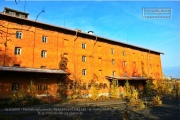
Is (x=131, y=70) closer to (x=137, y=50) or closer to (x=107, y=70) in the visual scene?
(x=137, y=50)

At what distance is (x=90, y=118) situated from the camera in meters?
14.2

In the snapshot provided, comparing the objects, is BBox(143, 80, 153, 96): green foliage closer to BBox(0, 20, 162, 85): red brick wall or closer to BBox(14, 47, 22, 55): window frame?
BBox(0, 20, 162, 85): red brick wall

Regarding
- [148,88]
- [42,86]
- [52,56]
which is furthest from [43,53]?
[148,88]

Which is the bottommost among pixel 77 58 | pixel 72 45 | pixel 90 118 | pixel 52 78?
pixel 90 118

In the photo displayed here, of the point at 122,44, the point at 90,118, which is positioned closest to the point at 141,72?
the point at 122,44

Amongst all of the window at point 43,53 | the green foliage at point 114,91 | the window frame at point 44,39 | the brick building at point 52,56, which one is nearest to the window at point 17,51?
the brick building at point 52,56

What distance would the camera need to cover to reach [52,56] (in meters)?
28.4

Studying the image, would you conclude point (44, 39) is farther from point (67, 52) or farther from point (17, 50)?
point (17, 50)

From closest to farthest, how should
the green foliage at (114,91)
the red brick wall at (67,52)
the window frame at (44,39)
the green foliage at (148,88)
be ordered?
the red brick wall at (67,52), the window frame at (44,39), the green foliage at (114,91), the green foliage at (148,88)

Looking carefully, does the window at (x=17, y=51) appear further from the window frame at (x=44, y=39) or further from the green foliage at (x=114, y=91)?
the green foliage at (x=114, y=91)

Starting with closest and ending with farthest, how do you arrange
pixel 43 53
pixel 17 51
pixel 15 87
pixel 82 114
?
pixel 82 114
pixel 15 87
pixel 17 51
pixel 43 53

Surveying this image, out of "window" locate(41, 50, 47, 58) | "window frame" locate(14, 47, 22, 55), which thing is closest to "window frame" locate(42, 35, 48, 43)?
"window" locate(41, 50, 47, 58)

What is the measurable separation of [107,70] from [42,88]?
1509 cm

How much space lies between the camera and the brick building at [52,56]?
77.3 feet
